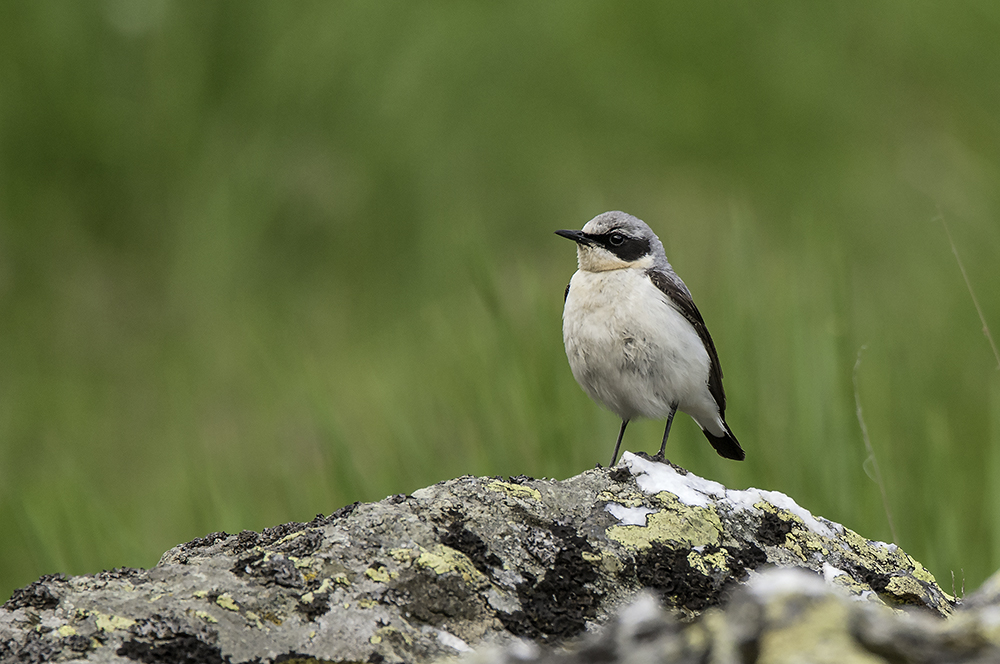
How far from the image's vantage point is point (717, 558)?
9.37 ft

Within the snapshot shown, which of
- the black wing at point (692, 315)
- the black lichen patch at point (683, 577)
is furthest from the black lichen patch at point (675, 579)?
the black wing at point (692, 315)

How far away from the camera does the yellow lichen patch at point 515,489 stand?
9.61 feet

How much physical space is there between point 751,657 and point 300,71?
33.1 feet

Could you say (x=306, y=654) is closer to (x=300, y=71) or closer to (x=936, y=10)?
(x=300, y=71)

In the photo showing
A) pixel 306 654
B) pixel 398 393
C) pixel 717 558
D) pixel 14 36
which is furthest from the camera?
pixel 14 36

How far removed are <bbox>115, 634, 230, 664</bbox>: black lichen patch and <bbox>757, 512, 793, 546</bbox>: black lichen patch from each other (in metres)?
1.58

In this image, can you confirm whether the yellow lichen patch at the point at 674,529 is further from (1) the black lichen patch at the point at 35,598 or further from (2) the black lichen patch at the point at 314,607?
(1) the black lichen patch at the point at 35,598

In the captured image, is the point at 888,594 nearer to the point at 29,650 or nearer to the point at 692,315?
the point at 692,315

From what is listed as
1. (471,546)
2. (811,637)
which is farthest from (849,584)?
(811,637)

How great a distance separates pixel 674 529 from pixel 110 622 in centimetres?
150

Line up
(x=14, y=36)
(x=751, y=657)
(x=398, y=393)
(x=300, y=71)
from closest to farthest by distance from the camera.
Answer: (x=751, y=657), (x=398, y=393), (x=14, y=36), (x=300, y=71)

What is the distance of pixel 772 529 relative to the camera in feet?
10.1

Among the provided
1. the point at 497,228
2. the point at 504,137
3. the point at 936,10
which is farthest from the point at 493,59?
the point at 936,10

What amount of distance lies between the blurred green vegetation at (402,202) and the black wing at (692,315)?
0.56 metres
